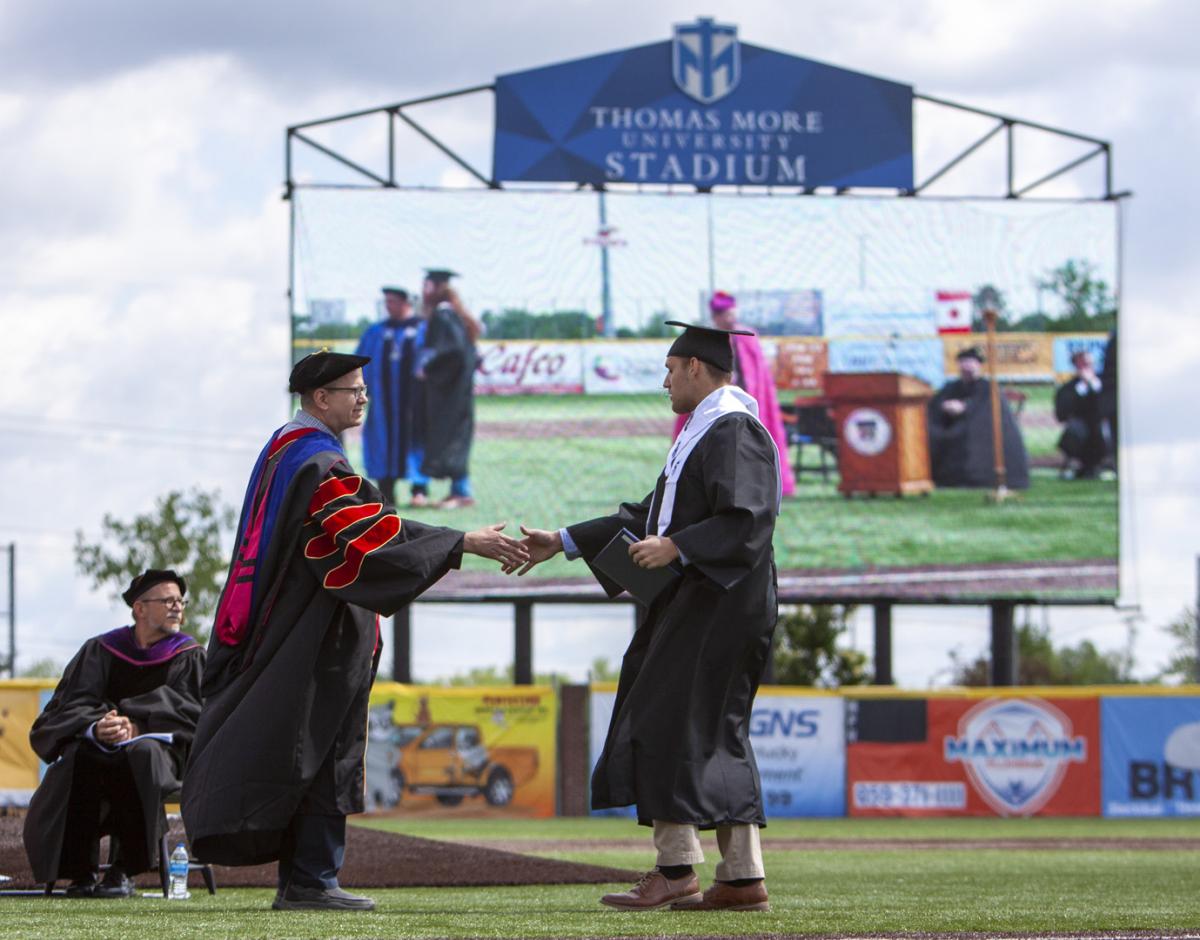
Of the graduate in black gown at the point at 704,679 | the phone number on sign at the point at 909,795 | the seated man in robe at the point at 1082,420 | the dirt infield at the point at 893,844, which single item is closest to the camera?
the graduate in black gown at the point at 704,679

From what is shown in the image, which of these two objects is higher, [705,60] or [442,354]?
[705,60]

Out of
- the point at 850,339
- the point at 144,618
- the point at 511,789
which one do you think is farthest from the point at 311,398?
the point at 850,339

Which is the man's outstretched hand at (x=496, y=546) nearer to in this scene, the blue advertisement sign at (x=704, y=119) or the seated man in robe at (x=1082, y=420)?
the blue advertisement sign at (x=704, y=119)

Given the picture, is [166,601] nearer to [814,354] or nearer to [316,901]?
[316,901]

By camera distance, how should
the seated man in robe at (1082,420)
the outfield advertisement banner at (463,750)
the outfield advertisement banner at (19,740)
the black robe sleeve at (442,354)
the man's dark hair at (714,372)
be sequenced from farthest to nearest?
1. the seated man in robe at (1082,420)
2. the black robe sleeve at (442,354)
3. the outfield advertisement banner at (463,750)
4. the outfield advertisement banner at (19,740)
5. the man's dark hair at (714,372)

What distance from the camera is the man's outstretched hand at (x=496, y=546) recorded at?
782 cm

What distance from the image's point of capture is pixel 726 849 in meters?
7.43

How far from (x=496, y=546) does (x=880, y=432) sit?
19.6m

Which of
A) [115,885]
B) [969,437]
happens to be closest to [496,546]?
[115,885]

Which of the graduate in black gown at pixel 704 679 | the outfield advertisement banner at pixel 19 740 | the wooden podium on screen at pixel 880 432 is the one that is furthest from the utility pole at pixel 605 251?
the graduate in black gown at pixel 704 679

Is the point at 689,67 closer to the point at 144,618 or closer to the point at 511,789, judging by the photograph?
the point at 511,789

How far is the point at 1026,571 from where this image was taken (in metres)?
27.1

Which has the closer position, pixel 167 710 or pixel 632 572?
pixel 632 572

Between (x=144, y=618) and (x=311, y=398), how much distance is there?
99.6 inches
